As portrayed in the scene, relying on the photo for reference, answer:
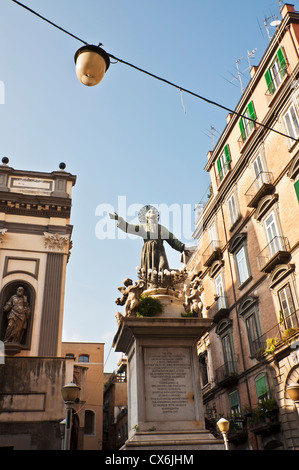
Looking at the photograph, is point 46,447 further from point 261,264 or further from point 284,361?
point 261,264

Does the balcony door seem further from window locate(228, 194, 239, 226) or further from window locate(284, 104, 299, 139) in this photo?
window locate(228, 194, 239, 226)

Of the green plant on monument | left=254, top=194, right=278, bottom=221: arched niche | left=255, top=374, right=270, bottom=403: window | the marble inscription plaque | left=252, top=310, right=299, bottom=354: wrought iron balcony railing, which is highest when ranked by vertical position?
left=254, top=194, right=278, bottom=221: arched niche

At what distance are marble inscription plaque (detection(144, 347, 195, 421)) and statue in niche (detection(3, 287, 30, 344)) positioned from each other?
12494 millimetres

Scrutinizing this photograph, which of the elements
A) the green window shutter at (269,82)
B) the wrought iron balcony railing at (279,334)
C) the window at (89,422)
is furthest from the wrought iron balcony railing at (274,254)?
the window at (89,422)

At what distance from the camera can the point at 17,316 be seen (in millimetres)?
19703

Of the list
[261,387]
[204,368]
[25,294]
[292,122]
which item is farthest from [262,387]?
[292,122]

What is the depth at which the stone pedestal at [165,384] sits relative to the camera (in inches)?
302

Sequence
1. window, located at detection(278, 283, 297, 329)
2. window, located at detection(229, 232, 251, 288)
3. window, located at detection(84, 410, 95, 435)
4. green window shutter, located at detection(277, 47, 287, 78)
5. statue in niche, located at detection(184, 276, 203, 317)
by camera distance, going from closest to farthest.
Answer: statue in niche, located at detection(184, 276, 203, 317)
window, located at detection(278, 283, 297, 329)
green window shutter, located at detection(277, 47, 287, 78)
window, located at detection(229, 232, 251, 288)
window, located at detection(84, 410, 95, 435)

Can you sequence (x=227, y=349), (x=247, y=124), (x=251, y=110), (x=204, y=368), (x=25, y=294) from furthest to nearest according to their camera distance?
1. (x=204, y=368)
2. (x=227, y=349)
3. (x=247, y=124)
4. (x=251, y=110)
5. (x=25, y=294)

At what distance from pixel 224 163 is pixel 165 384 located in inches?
932

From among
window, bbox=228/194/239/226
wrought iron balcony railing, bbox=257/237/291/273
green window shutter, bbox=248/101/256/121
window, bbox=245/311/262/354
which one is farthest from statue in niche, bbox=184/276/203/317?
green window shutter, bbox=248/101/256/121

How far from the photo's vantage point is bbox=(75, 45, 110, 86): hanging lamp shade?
6.24 m

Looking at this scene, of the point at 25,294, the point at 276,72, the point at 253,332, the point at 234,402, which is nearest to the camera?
the point at 25,294

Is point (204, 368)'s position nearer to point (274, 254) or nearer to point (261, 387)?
point (261, 387)
